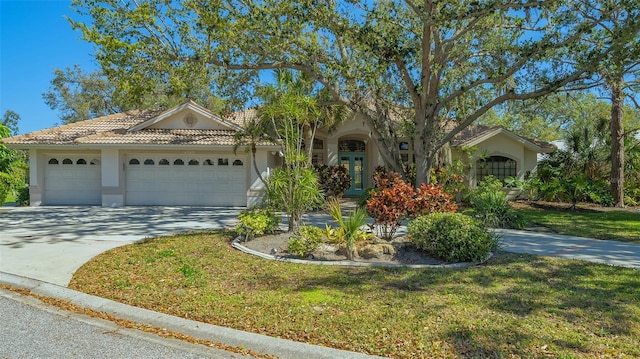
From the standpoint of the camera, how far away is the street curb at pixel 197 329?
4.19 metres

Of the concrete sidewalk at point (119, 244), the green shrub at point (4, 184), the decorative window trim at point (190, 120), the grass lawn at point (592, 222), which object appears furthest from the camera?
the decorative window trim at point (190, 120)

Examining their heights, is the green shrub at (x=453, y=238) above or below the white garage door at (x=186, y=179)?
below

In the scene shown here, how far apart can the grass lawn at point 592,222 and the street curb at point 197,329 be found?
9.47m

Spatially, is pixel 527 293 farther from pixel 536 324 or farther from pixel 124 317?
pixel 124 317

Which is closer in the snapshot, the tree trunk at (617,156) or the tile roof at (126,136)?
the tile roof at (126,136)

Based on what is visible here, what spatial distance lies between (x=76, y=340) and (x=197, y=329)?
4.05 ft

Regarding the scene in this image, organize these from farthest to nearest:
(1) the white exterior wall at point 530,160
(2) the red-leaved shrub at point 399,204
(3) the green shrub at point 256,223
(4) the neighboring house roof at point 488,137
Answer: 1. (1) the white exterior wall at point 530,160
2. (4) the neighboring house roof at point 488,137
3. (3) the green shrub at point 256,223
4. (2) the red-leaved shrub at point 399,204

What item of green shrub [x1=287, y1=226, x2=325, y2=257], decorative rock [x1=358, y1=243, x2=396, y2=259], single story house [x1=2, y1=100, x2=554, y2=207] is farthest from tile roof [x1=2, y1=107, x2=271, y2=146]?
decorative rock [x1=358, y1=243, x2=396, y2=259]

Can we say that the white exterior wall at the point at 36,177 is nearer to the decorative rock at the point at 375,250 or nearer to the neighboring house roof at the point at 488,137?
the decorative rock at the point at 375,250

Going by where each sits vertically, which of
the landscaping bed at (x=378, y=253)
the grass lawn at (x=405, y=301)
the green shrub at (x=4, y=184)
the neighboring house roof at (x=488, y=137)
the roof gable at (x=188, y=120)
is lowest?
the grass lawn at (x=405, y=301)

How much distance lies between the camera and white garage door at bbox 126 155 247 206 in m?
18.5

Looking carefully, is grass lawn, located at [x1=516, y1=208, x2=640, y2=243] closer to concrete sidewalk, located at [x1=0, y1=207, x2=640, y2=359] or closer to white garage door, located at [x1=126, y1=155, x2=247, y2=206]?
concrete sidewalk, located at [x1=0, y1=207, x2=640, y2=359]

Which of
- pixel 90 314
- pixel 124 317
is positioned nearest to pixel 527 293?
pixel 124 317

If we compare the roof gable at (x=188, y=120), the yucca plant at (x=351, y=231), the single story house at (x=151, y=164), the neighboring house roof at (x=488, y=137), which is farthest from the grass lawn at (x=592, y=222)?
the roof gable at (x=188, y=120)
